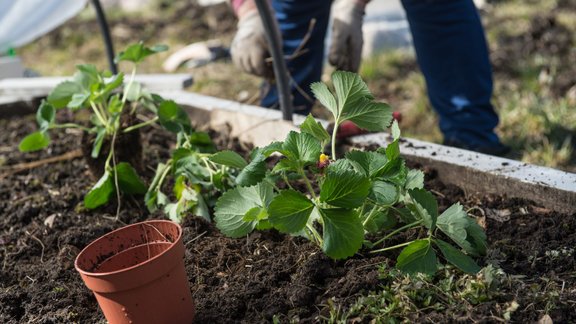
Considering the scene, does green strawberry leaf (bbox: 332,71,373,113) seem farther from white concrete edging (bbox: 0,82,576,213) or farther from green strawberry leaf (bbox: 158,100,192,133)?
green strawberry leaf (bbox: 158,100,192,133)

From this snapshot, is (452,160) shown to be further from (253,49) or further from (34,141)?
(34,141)

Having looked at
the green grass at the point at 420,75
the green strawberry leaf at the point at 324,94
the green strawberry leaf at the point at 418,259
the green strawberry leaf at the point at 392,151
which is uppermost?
the green strawberry leaf at the point at 324,94

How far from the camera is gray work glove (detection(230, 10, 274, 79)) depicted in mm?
2428

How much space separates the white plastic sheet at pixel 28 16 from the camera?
10.9 ft

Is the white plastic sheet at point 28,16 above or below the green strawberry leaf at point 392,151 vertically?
below

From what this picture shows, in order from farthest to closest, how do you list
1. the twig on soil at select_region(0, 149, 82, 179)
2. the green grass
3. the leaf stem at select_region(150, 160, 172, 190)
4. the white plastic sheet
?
the white plastic sheet
the green grass
the twig on soil at select_region(0, 149, 82, 179)
the leaf stem at select_region(150, 160, 172, 190)

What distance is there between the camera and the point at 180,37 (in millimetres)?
5297

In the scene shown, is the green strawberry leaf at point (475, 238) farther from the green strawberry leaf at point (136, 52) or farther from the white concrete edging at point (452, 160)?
the green strawberry leaf at point (136, 52)

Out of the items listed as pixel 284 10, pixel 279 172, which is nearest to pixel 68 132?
pixel 284 10

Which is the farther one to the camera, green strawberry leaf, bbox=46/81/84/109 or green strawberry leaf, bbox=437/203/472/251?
green strawberry leaf, bbox=46/81/84/109

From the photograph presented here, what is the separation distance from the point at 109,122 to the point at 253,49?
654mm

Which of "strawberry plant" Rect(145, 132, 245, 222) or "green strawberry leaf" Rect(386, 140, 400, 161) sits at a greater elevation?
"green strawberry leaf" Rect(386, 140, 400, 161)

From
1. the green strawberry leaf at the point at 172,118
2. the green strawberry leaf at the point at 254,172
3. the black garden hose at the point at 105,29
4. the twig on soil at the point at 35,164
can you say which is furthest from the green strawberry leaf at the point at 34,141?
the green strawberry leaf at the point at 254,172

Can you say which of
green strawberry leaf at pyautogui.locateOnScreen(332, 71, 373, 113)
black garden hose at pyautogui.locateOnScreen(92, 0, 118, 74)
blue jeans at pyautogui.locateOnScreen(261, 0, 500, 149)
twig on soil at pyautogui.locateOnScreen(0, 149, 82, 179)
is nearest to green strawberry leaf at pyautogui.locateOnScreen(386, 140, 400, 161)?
green strawberry leaf at pyautogui.locateOnScreen(332, 71, 373, 113)
